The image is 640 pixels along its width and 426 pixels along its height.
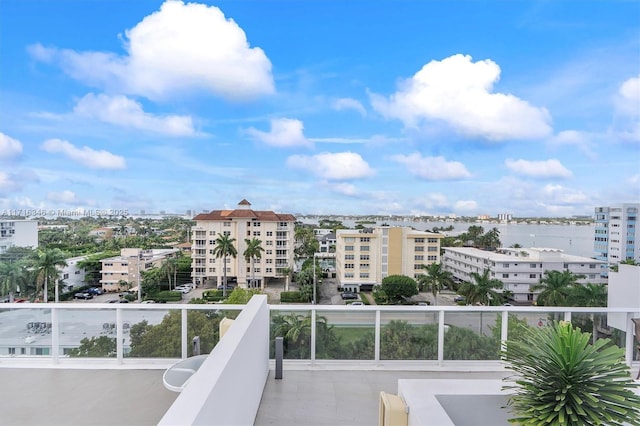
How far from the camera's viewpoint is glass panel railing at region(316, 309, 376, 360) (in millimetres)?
3650

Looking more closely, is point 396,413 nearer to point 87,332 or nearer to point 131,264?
point 87,332

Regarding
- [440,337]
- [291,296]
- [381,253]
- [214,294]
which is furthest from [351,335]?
[381,253]

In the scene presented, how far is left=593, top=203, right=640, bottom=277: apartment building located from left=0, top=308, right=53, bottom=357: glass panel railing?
11.6 meters

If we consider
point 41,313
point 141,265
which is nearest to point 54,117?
point 141,265

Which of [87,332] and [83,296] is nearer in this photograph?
[87,332]

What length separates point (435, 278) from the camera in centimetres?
1666

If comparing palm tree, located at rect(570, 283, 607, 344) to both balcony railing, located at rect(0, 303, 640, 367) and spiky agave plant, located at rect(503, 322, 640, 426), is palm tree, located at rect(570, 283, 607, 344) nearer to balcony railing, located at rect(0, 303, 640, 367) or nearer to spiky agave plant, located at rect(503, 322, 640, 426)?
balcony railing, located at rect(0, 303, 640, 367)

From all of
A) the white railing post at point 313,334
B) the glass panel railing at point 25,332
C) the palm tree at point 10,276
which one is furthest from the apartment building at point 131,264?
the white railing post at point 313,334

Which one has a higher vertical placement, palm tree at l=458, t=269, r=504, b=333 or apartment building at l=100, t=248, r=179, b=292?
apartment building at l=100, t=248, r=179, b=292

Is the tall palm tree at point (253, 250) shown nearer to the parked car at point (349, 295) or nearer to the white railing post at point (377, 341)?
the parked car at point (349, 295)

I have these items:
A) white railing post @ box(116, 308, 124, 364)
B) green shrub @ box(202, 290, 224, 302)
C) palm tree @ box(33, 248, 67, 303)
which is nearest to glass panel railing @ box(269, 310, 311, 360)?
white railing post @ box(116, 308, 124, 364)

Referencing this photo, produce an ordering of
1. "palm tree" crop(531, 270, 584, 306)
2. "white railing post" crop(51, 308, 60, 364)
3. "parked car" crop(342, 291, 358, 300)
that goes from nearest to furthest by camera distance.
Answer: "white railing post" crop(51, 308, 60, 364) < "palm tree" crop(531, 270, 584, 306) < "parked car" crop(342, 291, 358, 300)

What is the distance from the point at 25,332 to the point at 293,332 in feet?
9.43

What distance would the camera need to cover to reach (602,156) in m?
12.8
